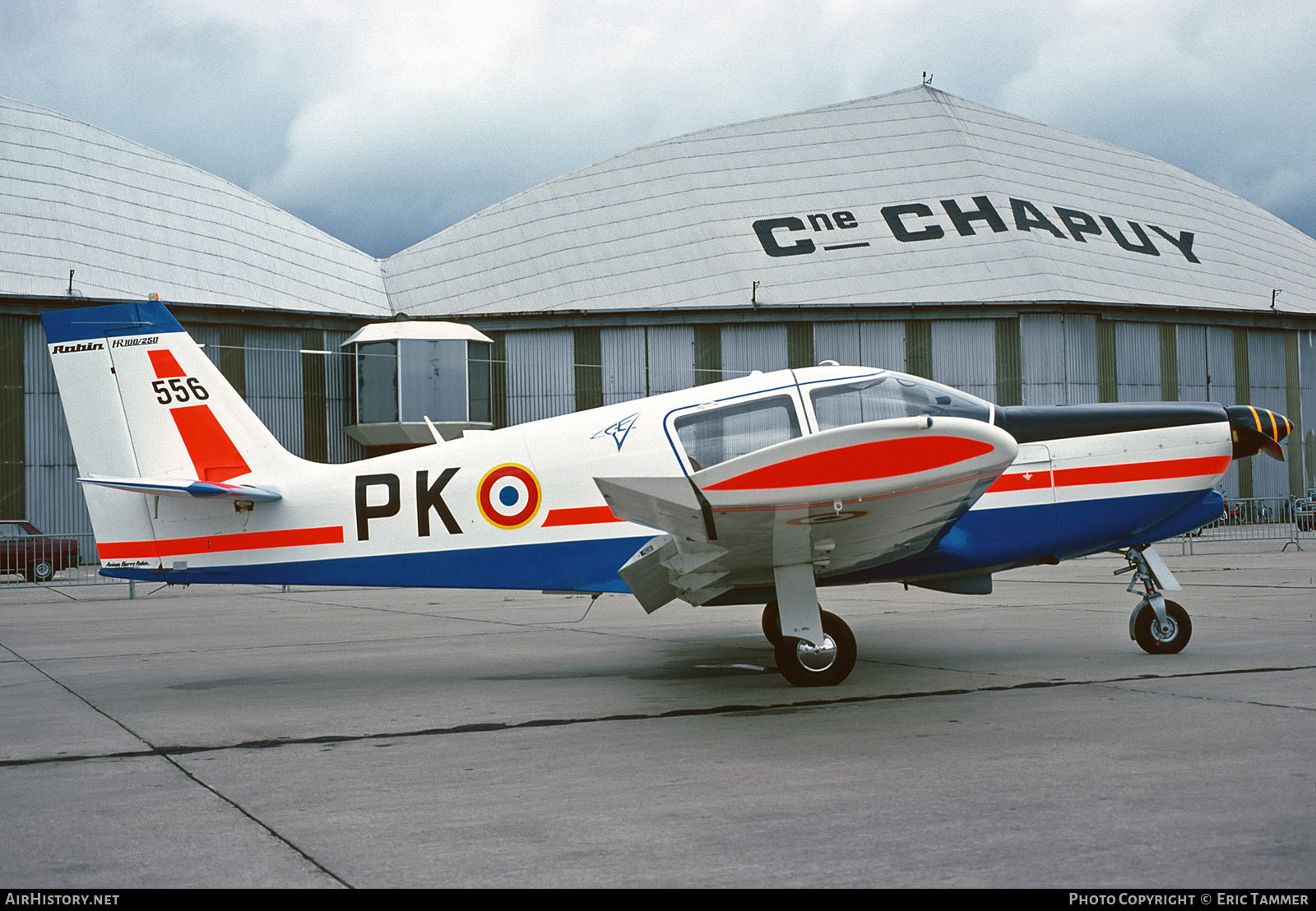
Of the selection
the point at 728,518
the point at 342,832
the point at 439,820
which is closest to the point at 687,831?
the point at 439,820

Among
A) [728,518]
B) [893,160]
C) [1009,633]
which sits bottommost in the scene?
[1009,633]

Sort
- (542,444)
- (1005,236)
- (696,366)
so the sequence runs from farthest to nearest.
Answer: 1. (1005,236)
2. (696,366)
3. (542,444)

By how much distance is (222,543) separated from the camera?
27.5 ft

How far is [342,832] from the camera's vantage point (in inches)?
164

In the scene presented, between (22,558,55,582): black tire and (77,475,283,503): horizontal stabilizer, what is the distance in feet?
58.6

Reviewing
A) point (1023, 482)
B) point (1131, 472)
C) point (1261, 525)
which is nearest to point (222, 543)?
point (1023, 482)

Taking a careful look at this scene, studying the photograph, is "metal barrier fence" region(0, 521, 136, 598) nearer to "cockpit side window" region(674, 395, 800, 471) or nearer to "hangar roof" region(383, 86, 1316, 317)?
"hangar roof" region(383, 86, 1316, 317)

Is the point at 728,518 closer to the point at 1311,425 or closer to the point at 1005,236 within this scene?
the point at 1005,236

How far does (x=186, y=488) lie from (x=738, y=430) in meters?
4.18

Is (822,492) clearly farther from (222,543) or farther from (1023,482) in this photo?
(222,543)

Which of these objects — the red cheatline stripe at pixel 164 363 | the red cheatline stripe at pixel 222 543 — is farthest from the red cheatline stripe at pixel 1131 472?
the red cheatline stripe at pixel 164 363

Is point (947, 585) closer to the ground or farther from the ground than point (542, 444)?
closer to the ground

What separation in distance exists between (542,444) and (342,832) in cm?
441

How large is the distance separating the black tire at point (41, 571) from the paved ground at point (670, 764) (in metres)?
14.6
